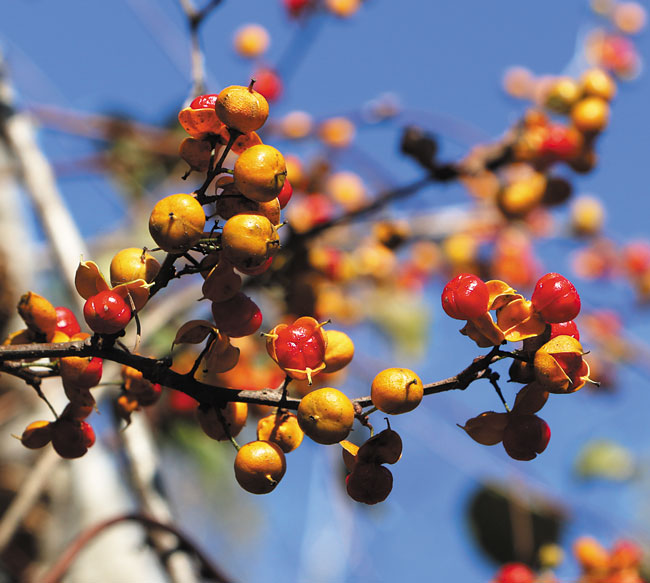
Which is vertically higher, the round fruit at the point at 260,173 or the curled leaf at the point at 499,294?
the round fruit at the point at 260,173

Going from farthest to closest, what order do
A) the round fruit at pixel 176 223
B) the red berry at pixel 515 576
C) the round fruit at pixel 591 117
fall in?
the round fruit at pixel 591 117 < the red berry at pixel 515 576 < the round fruit at pixel 176 223

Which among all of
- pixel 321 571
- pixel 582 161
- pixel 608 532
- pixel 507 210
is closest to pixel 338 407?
pixel 582 161

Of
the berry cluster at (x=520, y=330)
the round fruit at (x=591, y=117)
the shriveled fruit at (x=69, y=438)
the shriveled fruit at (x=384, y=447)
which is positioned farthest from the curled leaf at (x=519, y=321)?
the round fruit at (x=591, y=117)

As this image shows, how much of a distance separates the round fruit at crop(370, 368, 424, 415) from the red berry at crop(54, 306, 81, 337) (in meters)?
0.29

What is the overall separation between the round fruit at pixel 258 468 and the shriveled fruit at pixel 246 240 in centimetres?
15

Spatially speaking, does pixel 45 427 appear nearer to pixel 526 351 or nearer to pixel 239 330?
pixel 239 330

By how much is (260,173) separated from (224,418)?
0.22 m

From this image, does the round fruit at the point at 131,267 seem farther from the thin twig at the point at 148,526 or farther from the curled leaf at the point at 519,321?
the thin twig at the point at 148,526

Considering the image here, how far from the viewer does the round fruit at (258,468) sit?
1.92 ft

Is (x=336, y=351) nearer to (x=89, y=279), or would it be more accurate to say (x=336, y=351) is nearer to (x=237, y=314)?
(x=237, y=314)

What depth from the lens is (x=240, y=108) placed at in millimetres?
600

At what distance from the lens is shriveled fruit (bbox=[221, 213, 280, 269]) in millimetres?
550

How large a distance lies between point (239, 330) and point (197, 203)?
0.13 metres

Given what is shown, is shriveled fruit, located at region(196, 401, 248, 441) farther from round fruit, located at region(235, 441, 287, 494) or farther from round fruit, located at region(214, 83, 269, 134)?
round fruit, located at region(214, 83, 269, 134)
